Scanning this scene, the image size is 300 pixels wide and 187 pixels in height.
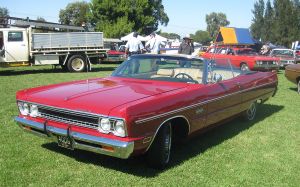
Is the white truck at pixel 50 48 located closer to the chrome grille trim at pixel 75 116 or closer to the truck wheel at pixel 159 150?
the chrome grille trim at pixel 75 116

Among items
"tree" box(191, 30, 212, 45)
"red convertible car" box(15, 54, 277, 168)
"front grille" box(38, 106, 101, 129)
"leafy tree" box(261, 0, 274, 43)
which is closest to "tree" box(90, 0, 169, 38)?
"leafy tree" box(261, 0, 274, 43)

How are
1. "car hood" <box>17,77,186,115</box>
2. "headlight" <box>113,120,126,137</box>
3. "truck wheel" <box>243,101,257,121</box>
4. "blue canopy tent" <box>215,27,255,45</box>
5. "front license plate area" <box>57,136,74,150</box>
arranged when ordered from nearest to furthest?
"headlight" <box>113,120,126,137</box>
"car hood" <box>17,77,186,115</box>
"front license plate area" <box>57,136,74,150</box>
"truck wheel" <box>243,101,257,121</box>
"blue canopy tent" <box>215,27,255,45</box>

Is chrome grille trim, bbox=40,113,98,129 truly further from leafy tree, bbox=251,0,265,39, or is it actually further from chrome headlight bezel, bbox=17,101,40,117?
leafy tree, bbox=251,0,265,39

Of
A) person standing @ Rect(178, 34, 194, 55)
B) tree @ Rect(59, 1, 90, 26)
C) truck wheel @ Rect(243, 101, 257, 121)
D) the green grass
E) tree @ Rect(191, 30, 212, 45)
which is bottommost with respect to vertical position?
the green grass

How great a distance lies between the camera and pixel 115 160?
4793 mm

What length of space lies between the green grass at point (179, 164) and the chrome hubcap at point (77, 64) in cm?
1048

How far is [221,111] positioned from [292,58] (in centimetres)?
1591

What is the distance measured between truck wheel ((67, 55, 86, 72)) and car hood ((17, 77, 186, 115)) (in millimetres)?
11456

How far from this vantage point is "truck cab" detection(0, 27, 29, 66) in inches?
595

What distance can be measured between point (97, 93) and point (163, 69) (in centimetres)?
142

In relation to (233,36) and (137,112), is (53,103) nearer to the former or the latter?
(137,112)

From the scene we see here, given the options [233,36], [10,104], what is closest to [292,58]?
[233,36]

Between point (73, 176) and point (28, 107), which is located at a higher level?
point (28, 107)

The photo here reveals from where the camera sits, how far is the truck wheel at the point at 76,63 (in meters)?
16.6
